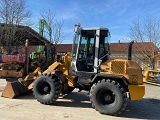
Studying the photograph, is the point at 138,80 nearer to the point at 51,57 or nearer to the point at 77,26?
the point at 77,26

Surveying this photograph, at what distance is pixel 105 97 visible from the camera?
24.4 ft

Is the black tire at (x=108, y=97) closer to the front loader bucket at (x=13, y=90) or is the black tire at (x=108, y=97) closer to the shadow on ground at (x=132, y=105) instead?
the shadow on ground at (x=132, y=105)

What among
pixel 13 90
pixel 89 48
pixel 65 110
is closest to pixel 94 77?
pixel 89 48

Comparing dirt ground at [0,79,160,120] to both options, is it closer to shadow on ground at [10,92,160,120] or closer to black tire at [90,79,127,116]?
shadow on ground at [10,92,160,120]

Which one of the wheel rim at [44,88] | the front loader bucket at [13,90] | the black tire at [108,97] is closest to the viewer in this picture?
the black tire at [108,97]

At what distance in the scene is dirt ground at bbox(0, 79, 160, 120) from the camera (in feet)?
22.0

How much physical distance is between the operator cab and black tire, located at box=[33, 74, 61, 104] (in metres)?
0.83

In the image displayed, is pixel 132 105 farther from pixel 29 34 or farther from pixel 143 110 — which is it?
pixel 29 34

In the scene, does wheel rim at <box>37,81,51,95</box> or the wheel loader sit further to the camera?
wheel rim at <box>37,81,51,95</box>

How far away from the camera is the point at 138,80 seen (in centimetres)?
743

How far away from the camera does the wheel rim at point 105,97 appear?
24.2ft

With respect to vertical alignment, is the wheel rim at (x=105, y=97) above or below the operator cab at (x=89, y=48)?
below

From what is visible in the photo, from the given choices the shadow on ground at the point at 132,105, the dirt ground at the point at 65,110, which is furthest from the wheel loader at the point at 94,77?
Result: the shadow on ground at the point at 132,105

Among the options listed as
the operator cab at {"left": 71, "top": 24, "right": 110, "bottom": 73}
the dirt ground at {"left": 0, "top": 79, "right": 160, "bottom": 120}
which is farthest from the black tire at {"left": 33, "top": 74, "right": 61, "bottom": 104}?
the operator cab at {"left": 71, "top": 24, "right": 110, "bottom": 73}
